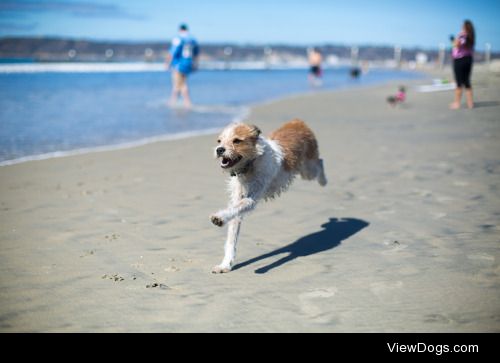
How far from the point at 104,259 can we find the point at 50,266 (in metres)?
0.49

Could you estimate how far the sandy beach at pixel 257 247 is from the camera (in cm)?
360

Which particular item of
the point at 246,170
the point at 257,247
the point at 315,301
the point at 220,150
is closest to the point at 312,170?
the point at 257,247

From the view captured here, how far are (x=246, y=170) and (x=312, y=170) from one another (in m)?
1.66

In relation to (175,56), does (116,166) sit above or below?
below

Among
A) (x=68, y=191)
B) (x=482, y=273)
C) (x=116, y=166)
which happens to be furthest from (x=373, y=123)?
(x=482, y=273)

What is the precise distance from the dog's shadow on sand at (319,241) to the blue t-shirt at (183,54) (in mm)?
13462

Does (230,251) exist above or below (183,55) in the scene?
below

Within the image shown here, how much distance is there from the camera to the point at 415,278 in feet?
13.8

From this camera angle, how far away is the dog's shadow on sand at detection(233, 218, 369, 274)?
4.88 meters

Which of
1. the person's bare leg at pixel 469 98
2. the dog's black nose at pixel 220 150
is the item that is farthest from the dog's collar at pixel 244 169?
the person's bare leg at pixel 469 98

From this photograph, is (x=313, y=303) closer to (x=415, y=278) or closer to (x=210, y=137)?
(x=415, y=278)

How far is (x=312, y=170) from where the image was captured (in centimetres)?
625

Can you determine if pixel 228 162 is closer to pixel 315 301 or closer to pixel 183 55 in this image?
pixel 315 301

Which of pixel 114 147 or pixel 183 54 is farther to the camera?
pixel 183 54
